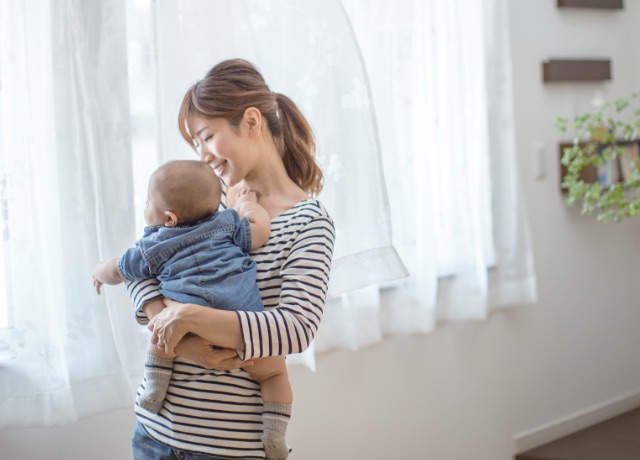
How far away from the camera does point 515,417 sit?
342 cm

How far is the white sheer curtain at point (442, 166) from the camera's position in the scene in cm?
279

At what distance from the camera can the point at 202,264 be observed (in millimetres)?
1562

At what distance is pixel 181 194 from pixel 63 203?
1.90 feet

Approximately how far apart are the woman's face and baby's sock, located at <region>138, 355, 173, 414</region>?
379mm

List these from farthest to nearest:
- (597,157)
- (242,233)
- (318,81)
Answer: (597,157), (318,81), (242,233)

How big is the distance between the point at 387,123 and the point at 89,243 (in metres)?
1.13

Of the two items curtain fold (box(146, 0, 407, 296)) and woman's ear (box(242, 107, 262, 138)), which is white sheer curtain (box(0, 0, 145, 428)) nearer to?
curtain fold (box(146, 0, 407, 296))

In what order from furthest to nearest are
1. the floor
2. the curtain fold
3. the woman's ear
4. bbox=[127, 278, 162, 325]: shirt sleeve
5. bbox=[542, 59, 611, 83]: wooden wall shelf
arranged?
bbox=[542, 59, 611, 83]: wooden wall shelf → the floor → the curtain fold → the woman's ear → bbox=[127, 278, 162, 325]: shirt sleeve

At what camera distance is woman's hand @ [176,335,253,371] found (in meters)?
1.54

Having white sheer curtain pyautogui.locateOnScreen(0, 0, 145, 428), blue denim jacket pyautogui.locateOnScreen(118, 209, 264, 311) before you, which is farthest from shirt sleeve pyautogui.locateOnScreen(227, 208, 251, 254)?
white sheer curtain pyautogui.locateOnScreen(0, 0, 145, 428)

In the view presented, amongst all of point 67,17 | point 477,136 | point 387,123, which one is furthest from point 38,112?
point 477,136

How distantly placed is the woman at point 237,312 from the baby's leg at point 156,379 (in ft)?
0.04

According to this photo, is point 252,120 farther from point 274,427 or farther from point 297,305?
point 274,427

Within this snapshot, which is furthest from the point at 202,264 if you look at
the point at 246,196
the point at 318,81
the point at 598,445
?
the point at 598,445
